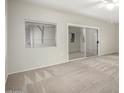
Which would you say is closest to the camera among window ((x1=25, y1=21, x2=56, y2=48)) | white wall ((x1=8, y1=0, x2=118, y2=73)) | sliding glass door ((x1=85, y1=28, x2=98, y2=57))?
white wall ((x1=8, y1=0, x2=118, y2=73))

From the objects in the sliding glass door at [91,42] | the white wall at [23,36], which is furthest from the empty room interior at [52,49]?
the sliding glass door at [91,42]

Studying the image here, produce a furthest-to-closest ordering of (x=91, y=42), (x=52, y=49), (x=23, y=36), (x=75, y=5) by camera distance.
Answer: (x=91, y=42), (x=52, y=49), (x=75, y=5), (x=23, y=36)

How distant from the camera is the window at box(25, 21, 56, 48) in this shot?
12.0 feet

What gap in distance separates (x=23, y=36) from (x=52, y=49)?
1402 millimetres

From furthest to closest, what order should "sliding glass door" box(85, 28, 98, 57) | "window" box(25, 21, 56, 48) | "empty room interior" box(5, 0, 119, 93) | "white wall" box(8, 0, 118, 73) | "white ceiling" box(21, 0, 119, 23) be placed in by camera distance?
"sliding glass door" box(85, 28, 98, 57) → "window" box(25, 21, 56, 48) → "white ceiling" box(21, 0, 119, 23) → "white wall" box(8, 0, 118, 73) → "empty room interior" box(5, 0, 119, 93)

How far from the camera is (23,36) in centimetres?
349

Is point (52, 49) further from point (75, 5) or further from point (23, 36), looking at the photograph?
point (75, 5)

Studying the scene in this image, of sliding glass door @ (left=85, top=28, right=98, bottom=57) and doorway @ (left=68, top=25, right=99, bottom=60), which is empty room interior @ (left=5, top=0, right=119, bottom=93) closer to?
doorway @ (left=68, top=25, right=99, bottom=60)

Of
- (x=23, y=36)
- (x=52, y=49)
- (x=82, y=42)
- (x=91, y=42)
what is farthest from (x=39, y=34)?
(x=91, y=42)

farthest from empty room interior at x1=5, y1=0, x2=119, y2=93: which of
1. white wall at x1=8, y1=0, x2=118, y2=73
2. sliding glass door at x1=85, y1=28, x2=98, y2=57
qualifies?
sliding glass door at x1=85, y1=28, x2=98, y2=57

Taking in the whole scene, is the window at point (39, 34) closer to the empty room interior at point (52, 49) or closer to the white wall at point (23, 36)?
the empty room interior at point (52, 49)

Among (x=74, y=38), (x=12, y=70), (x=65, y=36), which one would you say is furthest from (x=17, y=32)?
(x=74, y=38)

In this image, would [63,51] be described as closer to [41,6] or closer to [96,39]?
[41,6]

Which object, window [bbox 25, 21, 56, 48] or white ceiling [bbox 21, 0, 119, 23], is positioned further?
window [bbox 25, 21, 56, 48]
